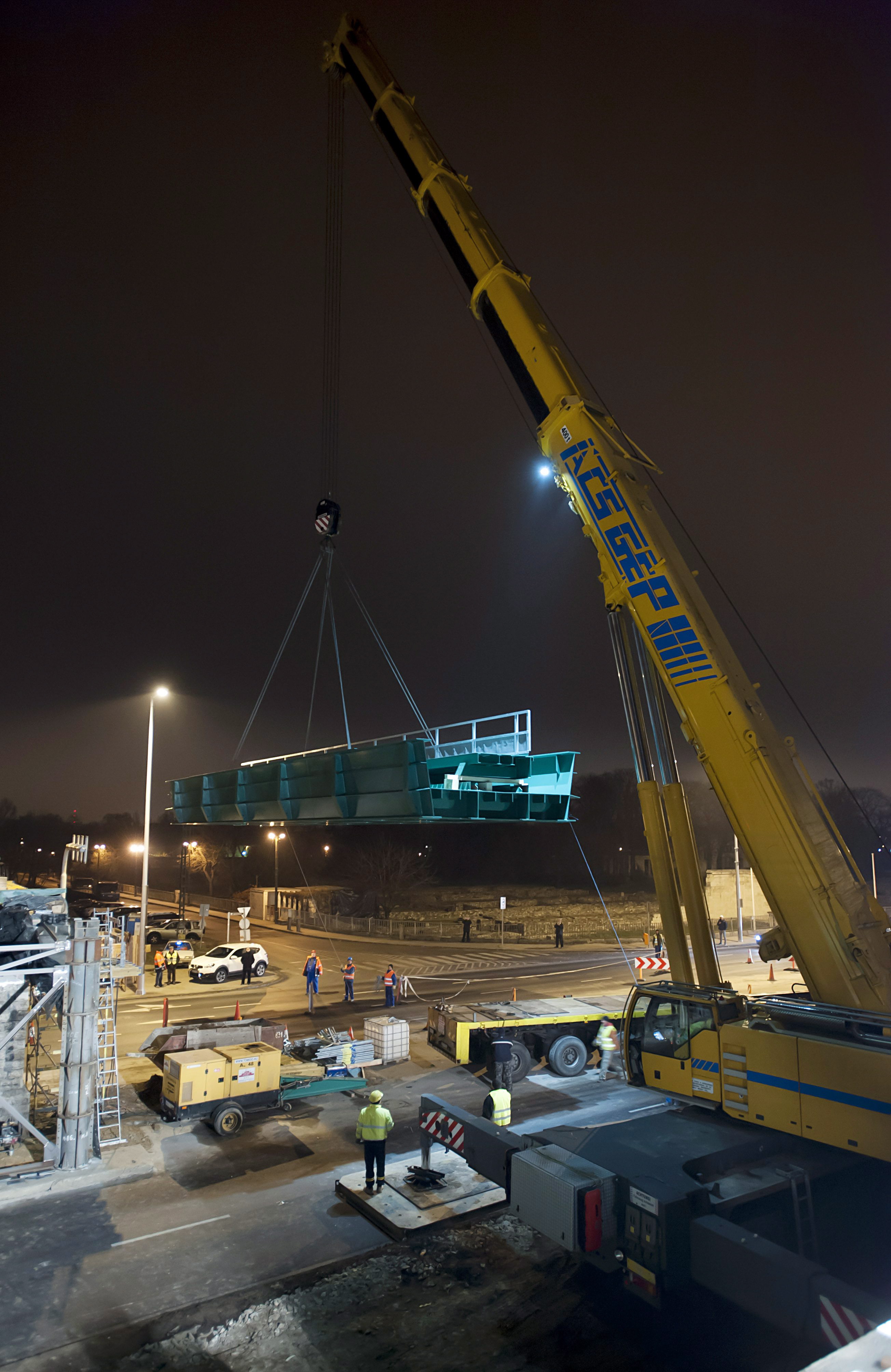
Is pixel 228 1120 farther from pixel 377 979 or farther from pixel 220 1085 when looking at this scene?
pixel 377 979

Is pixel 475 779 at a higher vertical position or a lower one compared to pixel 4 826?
lower

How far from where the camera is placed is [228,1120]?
12789mm

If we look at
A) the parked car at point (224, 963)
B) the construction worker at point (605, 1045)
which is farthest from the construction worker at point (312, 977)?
the construction worker at point (605, 1045)

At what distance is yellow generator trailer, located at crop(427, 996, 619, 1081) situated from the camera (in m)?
15.7

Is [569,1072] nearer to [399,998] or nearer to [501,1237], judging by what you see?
[501,1237]

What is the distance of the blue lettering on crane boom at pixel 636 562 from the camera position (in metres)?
10.2

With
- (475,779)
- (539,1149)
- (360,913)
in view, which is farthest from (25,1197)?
(360,913)

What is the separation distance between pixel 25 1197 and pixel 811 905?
11.1 meters

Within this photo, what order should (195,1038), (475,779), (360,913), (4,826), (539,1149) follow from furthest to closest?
(4,826), (360,913), (195,1038), (475,779), (539,1149)

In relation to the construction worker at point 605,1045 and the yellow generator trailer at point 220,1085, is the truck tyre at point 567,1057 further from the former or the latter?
the yellow generator trailer at point 220,1085

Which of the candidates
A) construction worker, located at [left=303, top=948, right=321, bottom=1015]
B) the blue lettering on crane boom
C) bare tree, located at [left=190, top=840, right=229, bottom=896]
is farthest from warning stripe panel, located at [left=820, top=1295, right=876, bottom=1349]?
bare tree, located at [left=190, top=840, right=229, bottom=896]

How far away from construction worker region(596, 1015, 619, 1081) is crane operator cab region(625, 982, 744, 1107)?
6089 millimetres

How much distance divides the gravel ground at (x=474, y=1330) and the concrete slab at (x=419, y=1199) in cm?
74

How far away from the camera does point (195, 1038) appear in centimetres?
1447
